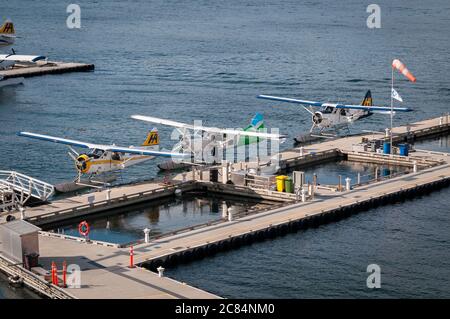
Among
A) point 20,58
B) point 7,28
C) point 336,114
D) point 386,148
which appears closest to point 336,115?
point 336,114

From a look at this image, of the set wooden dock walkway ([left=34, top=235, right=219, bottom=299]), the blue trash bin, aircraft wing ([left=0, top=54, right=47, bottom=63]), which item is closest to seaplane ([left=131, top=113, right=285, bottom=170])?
the blue trash bin

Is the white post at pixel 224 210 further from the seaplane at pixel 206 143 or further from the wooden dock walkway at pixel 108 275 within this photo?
the wooden dock walkway at pixel 108 275

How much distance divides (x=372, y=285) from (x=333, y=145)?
2896 centimetres

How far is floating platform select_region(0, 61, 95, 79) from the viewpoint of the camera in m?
113

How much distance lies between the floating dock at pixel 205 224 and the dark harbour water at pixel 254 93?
823mm

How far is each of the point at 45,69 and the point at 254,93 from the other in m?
29.7

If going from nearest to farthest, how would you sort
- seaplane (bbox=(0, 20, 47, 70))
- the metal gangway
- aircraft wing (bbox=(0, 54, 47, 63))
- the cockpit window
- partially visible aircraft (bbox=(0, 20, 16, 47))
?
the metal gangway → the cockpit window → aircraft wing (bbox=(0, 54, 47, 63)) → seaplane (bbox=(0, 20, 47, 70)) → partially visible aircraft (bbox=(0, 20, 16, 47))

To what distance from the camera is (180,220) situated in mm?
54344

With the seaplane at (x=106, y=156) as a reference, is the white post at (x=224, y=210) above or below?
below

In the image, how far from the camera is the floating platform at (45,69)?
11301 cm

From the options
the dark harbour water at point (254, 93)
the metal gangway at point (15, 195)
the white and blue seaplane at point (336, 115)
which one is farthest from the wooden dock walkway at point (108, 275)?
the white and blue seaplane at point (336, 115)

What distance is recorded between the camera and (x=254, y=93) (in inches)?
3895

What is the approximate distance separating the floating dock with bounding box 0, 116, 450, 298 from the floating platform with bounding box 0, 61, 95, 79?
51.7 m

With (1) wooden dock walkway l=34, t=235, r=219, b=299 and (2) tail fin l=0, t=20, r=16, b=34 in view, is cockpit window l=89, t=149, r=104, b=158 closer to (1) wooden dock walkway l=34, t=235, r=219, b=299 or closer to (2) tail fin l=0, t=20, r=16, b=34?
(1) wooden dock walkway l=34, t=235, r=219, b=299
